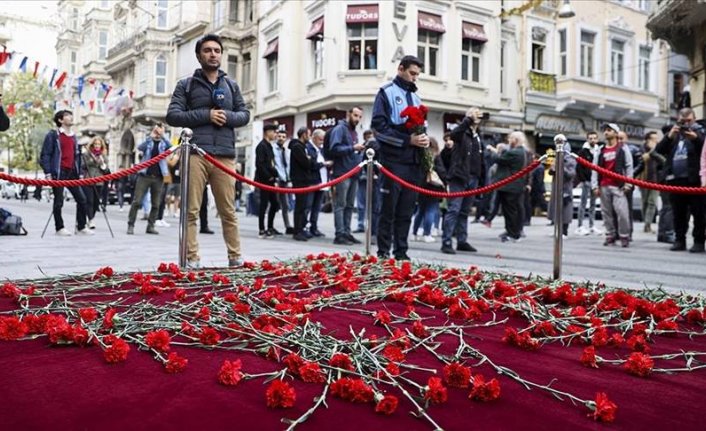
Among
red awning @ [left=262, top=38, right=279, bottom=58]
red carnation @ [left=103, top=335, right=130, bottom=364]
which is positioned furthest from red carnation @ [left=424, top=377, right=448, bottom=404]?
red awning @ [left=262, top=38, right=279, bottom=58]

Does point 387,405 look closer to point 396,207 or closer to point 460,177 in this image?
point 396,207

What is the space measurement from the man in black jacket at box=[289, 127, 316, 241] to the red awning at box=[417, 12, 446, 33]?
15.5 m

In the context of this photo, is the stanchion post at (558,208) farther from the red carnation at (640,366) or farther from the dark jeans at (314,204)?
the dark jeans at (314,204)

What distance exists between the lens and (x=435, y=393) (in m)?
2.12

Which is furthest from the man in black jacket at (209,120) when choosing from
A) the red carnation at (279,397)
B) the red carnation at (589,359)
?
the red carnation at (279,397)

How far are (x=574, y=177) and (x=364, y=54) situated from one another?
13369mm

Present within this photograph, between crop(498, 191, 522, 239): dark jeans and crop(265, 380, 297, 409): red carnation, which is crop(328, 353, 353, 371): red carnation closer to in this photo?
crop(265, 380, 297, 409): red carnation

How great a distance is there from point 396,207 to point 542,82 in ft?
78.0

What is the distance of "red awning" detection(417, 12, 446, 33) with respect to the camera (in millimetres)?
24516

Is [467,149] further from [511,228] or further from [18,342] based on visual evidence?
[18,342]

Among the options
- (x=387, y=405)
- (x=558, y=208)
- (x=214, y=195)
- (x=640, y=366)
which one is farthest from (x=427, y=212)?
(x=387, y=405)

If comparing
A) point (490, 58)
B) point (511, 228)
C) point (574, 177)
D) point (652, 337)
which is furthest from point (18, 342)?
point (490, 58)

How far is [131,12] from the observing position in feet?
145

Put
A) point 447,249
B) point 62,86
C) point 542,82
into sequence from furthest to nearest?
point 62,86, point 542,82, point 447,249
